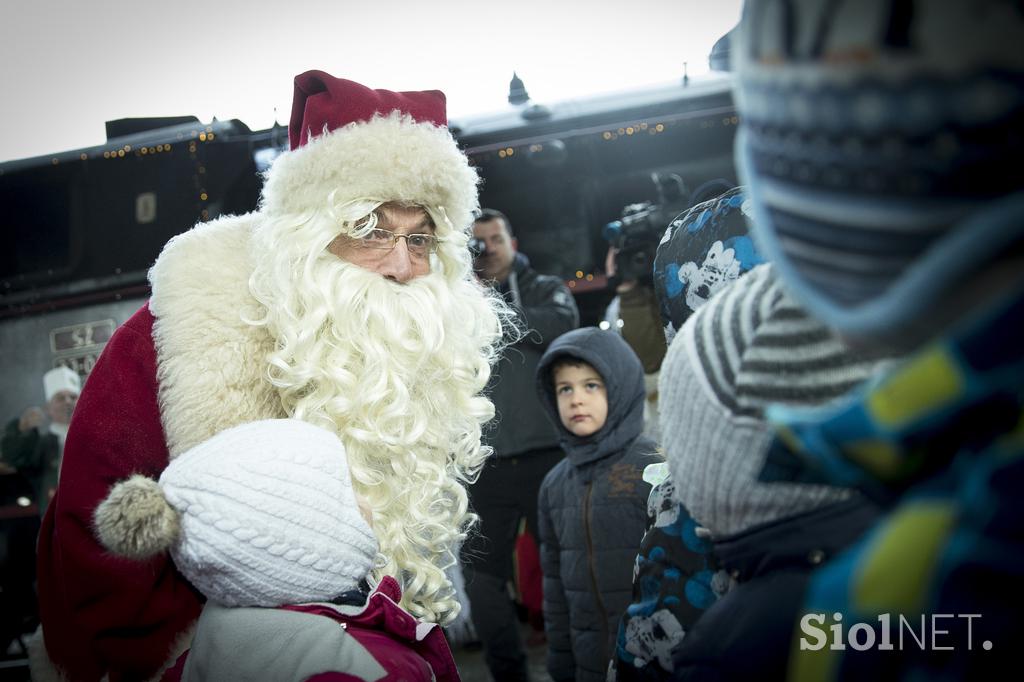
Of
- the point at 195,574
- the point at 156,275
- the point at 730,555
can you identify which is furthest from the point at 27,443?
the point at 730,555

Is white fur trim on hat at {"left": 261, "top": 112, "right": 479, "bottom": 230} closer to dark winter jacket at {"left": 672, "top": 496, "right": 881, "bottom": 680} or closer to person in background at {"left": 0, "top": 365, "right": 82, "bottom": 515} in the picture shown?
dark winter jacket at {"left": 672, "top": 496, "right": 881, "bottom": 680}

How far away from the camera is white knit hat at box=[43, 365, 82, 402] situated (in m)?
5.87

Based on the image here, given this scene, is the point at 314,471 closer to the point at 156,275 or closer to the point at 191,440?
the point at 191,440

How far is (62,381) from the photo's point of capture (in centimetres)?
588

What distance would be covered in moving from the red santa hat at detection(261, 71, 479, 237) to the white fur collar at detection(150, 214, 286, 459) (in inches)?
9.6

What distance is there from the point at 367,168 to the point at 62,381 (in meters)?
4.75

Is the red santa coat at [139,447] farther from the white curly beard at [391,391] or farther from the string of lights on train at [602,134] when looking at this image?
the string of lights on train at [602,134]

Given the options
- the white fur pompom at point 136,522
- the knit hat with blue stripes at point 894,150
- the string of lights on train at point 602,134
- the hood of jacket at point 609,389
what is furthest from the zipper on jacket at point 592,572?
the string of lights on train at point 602,134

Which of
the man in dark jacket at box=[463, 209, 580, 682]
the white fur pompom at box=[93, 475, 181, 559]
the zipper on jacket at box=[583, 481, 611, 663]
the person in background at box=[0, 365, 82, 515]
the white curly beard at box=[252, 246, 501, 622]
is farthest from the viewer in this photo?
the person in background at box=[0, 365, 82, 515]

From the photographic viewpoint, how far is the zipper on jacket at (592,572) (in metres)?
2.87

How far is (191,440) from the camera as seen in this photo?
1.82 metres

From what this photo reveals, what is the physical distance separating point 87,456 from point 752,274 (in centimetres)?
149
